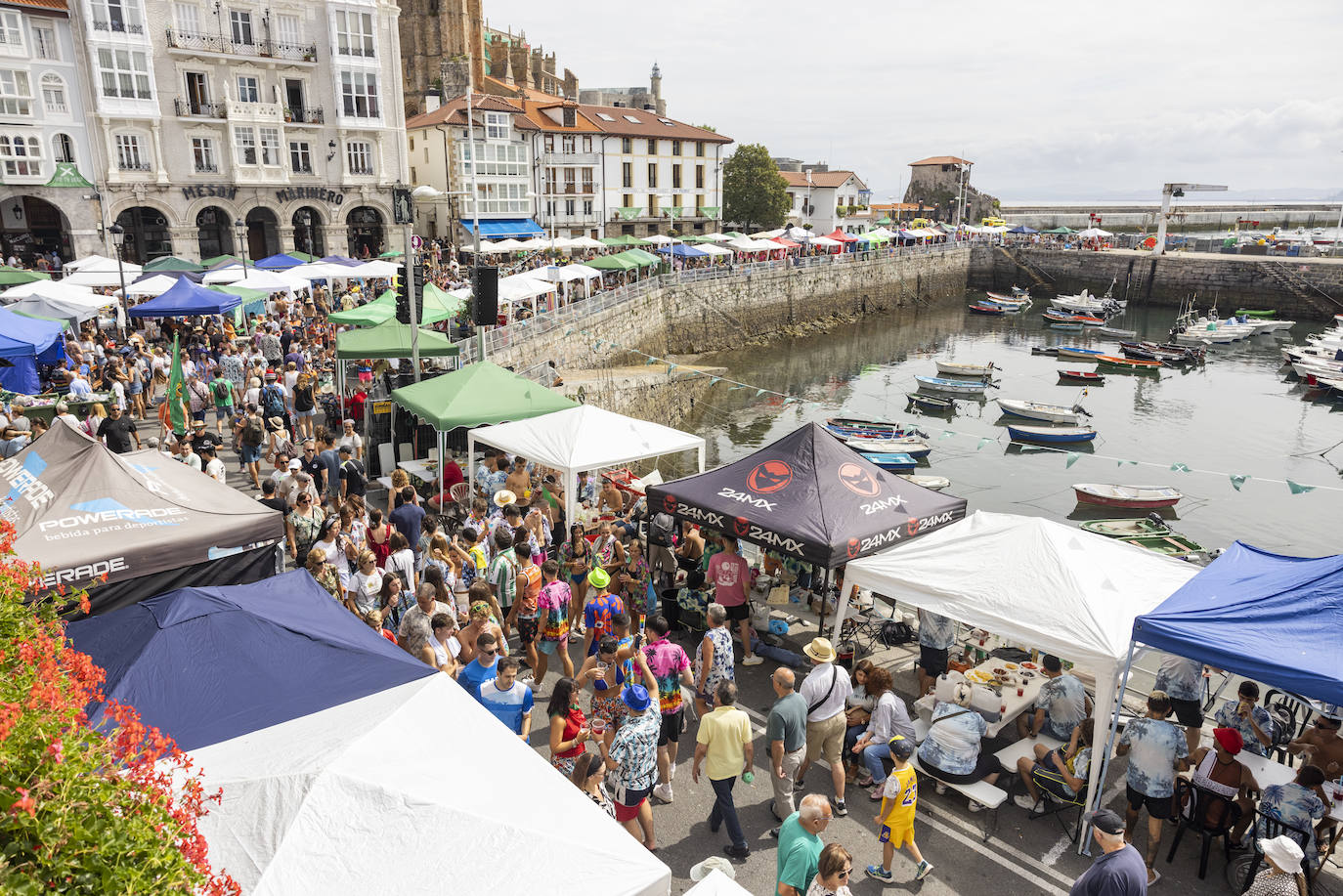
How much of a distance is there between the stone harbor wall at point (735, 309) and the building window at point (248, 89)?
938 inches

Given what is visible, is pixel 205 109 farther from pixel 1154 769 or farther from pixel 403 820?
pixel 1154 769

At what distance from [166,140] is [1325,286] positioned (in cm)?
7348

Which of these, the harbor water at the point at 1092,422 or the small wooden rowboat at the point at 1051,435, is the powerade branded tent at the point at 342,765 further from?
the small wooden rowboat at the point at 1051,435

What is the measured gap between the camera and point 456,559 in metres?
9.69

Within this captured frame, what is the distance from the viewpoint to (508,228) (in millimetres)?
53906

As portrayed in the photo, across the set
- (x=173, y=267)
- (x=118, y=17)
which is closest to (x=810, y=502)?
(x=173, y=267)

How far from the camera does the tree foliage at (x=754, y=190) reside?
75000 mm

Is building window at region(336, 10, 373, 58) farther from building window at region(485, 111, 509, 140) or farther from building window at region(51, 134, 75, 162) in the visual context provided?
building window at region(51, 134, 75, 162)

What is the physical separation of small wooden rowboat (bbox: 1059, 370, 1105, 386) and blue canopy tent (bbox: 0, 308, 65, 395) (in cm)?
4053

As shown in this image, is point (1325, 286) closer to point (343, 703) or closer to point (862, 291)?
point (862, 291)

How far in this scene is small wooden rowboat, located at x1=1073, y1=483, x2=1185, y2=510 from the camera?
77.5ft

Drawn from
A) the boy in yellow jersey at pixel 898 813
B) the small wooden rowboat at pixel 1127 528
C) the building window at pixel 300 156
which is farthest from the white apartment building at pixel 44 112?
the boy in yellow jersey at pixel 898 813

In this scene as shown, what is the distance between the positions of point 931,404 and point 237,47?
39373mm

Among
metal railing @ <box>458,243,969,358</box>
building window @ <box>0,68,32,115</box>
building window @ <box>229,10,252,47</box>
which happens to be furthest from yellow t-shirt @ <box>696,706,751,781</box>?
building window @ <box>229,10,252,47</box>
